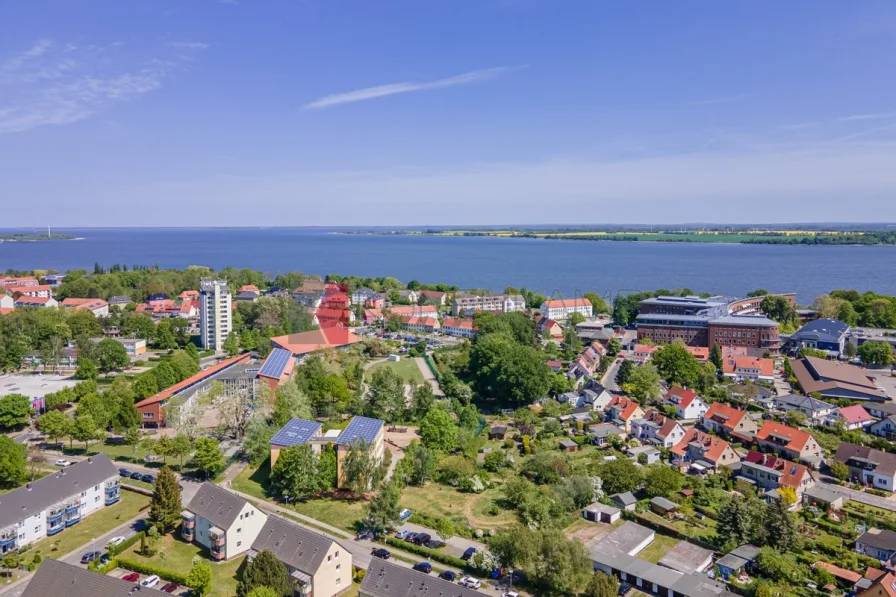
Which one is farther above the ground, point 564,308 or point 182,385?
point 564,308

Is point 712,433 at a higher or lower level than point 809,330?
lower

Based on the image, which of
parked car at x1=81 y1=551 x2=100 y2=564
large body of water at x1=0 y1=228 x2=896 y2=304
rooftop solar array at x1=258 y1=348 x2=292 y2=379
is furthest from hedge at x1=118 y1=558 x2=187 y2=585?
large body of water at x1=0 y1=228 x2=896 y2=304

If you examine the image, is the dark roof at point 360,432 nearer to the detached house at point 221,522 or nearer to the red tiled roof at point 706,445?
the detached house at point 221,522

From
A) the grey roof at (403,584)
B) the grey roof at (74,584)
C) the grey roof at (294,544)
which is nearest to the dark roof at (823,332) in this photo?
the grey roof at (403,584)

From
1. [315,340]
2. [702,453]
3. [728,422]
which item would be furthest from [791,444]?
[315,340]

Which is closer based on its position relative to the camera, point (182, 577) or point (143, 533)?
point (182, 577)

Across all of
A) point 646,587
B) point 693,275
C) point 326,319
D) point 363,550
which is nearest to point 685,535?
point 646,587

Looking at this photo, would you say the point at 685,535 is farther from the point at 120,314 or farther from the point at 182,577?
the point at 120,314

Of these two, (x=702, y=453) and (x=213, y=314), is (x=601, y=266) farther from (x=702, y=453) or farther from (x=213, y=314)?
(x=702, y=453)
